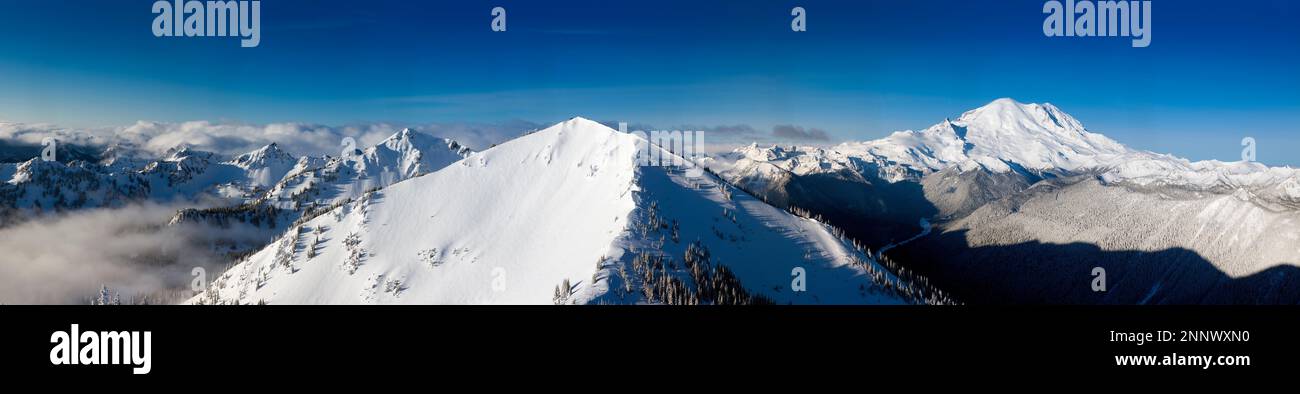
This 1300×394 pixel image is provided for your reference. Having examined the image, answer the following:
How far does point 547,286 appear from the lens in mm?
156500

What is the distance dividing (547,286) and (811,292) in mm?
83464
